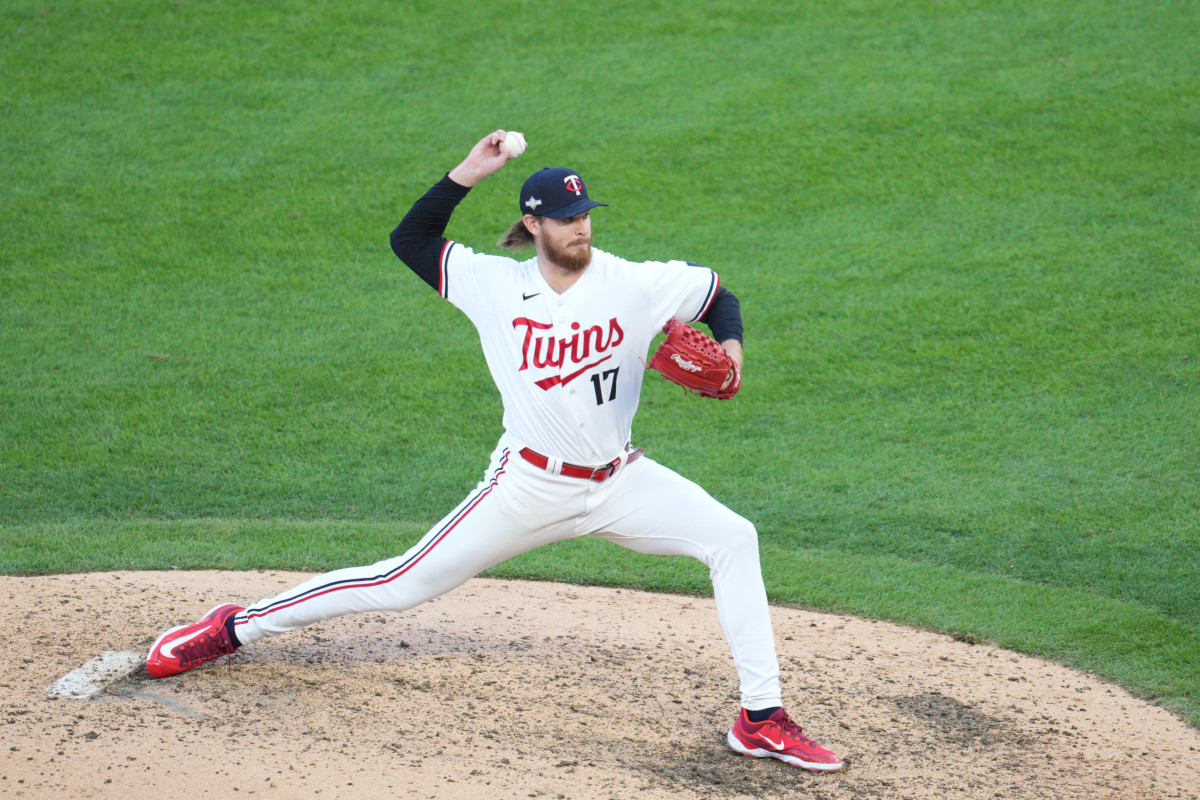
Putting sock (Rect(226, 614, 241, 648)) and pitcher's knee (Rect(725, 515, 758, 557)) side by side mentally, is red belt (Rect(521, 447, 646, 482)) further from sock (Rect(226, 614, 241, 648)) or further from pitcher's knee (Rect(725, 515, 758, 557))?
sock (Rect(226, 614, 241, 648))

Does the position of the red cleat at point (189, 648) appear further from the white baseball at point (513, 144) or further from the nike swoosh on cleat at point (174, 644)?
the white baseball at point (513, 144)

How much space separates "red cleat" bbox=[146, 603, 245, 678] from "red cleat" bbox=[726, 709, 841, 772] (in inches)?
69.3

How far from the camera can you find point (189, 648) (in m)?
3.87

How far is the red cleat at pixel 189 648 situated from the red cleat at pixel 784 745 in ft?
5.77

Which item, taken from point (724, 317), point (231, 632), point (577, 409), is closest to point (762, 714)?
point (577, 409)

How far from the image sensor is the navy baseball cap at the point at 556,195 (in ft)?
11.5

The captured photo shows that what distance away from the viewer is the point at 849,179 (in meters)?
9.41

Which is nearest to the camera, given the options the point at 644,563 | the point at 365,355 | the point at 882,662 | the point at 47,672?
the point at 47,672

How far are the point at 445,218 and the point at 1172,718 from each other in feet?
9.92

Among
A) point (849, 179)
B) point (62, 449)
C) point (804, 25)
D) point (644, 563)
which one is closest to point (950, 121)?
point (849, 179)

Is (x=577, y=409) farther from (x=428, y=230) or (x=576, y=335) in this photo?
(x=428, y=230)

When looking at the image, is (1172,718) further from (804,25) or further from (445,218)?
(804,25)

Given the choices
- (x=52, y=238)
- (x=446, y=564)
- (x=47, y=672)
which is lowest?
(x=47, y=672)

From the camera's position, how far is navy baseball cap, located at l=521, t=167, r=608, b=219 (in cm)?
349
